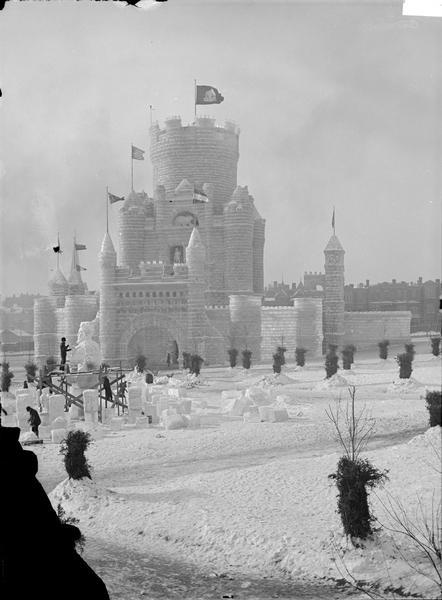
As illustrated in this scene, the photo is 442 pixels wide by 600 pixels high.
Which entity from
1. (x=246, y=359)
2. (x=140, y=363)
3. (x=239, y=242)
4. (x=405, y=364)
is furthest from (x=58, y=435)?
(x=239, y=242)

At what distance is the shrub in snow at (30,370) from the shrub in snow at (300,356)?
8.28 feet

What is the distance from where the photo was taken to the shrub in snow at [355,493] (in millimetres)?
3842

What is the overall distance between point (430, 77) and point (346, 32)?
0.71 metres

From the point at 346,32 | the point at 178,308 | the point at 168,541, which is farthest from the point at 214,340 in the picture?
the point at 346,32

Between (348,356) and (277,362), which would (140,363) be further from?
(348,356)

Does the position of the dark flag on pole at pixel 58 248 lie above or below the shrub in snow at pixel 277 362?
above

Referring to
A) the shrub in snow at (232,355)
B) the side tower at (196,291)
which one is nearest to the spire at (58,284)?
the side tower at (196,291)

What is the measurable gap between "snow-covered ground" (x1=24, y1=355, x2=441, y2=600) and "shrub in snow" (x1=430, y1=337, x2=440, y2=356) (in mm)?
72

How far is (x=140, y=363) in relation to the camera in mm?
6457

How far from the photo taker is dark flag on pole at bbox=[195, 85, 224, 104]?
4867 mm

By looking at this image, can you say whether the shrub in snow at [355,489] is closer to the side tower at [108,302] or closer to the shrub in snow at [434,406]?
the shrub in snow at [434,406]

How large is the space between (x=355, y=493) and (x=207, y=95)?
3266 mm

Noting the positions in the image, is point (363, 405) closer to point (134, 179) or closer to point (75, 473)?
point (75, 473)

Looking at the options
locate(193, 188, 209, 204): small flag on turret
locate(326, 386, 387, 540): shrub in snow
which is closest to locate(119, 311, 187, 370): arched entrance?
locate(326, 386, 387, 540): shrub in snow
